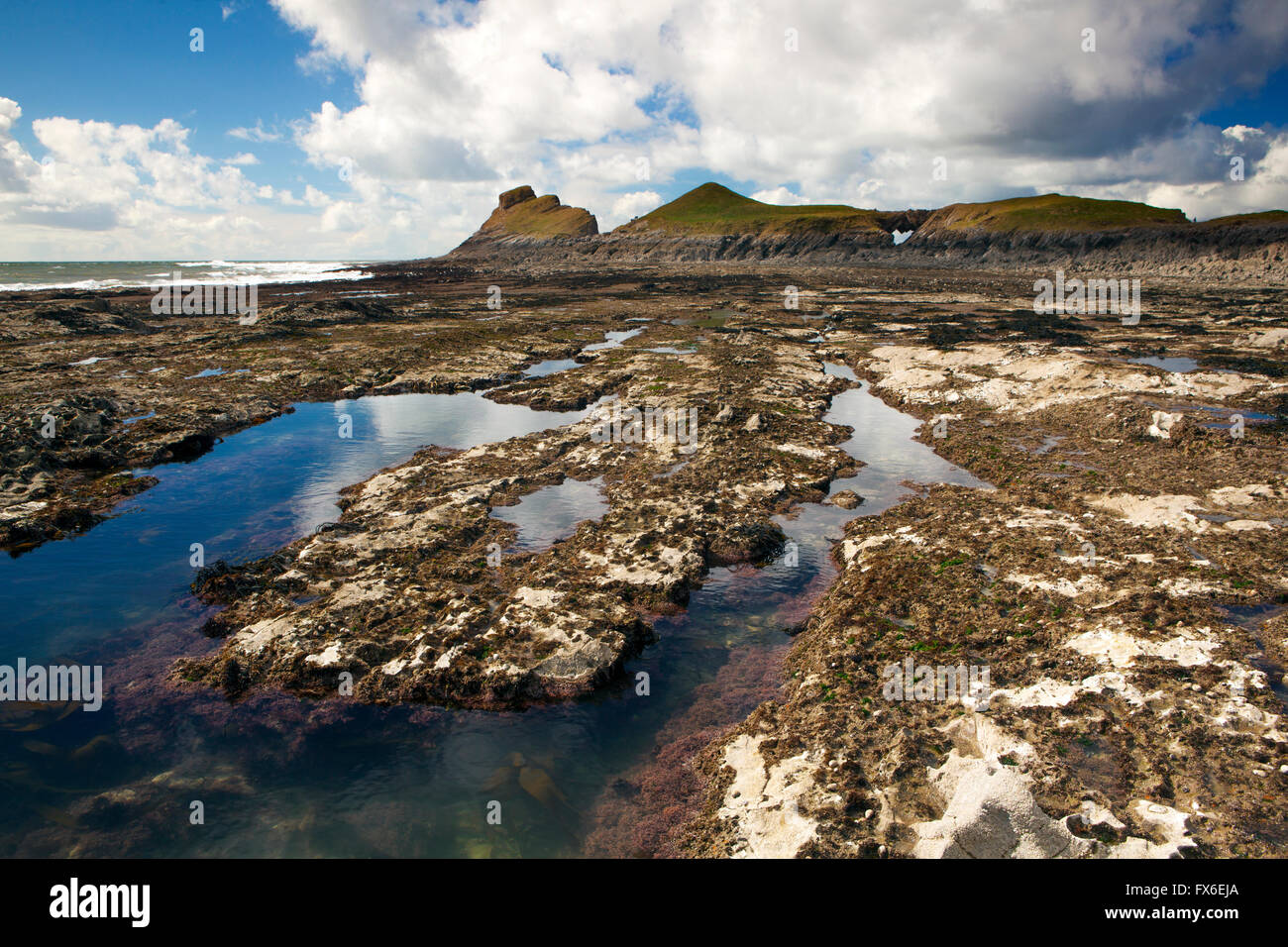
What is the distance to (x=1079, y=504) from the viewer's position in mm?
19094

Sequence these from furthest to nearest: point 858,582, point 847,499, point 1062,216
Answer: point 1062,216
point 847,499
point 858,582

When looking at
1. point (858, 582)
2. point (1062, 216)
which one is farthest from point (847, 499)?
point (1062, 216)

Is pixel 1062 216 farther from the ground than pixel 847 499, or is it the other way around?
pixel 1062 216

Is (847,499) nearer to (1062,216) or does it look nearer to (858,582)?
(858,582)

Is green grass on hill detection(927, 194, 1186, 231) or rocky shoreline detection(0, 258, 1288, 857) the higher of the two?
green grass on hill detection(927, 194, 1186, 231)

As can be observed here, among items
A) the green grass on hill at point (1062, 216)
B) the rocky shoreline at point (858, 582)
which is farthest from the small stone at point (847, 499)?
the green grass on hill at point (1062, 216)

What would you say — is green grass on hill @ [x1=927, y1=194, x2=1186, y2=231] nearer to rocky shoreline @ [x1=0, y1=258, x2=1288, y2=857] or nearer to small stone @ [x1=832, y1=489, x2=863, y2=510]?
rocky shoreline @ [x1=0, y1=258, x2=1288, y2=857]

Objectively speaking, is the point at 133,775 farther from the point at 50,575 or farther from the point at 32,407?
the point at 32,407

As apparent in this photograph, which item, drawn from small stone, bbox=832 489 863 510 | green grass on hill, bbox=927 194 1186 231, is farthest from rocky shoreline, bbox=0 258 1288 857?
green grass on hill, bbox=927 194 1186 231

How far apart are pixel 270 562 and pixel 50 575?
6.50 meters
